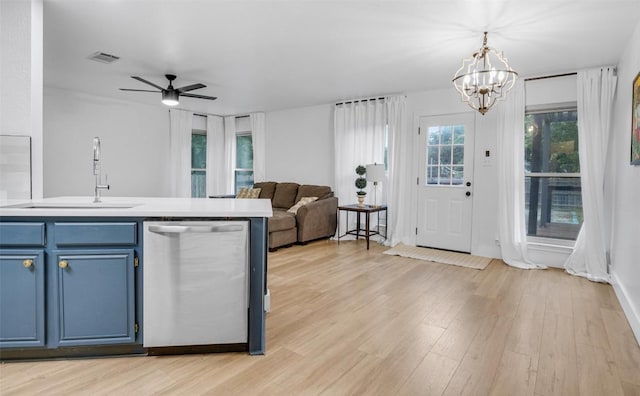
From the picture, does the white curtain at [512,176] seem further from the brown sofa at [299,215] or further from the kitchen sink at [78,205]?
the kitchen sink at [78,205]

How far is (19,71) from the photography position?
250 centimetres

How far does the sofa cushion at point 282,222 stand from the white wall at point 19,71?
109 inches

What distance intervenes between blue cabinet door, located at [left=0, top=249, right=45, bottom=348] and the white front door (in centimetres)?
463

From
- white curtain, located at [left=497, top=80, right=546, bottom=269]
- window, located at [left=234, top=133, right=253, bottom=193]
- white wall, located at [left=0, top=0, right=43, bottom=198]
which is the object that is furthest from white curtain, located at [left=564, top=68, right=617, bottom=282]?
window, located at [left=234, top=133, right=253, bottom=193]

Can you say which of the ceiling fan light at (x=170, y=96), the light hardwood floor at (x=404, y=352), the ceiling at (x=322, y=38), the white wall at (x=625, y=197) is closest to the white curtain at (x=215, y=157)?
the ceiling at (x=322, y=38)

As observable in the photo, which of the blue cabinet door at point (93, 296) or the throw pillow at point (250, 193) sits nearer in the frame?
the blue cabinet door at point (93, 296)

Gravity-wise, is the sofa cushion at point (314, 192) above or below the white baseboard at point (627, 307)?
above

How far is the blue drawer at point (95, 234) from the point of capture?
6.29ft

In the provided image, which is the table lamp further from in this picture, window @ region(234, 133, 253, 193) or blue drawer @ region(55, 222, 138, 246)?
blue drawer @ region(55, 222, 138, 246)

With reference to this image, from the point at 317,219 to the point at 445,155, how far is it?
219cm

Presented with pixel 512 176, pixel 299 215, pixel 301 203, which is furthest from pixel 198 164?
pixel 512 176

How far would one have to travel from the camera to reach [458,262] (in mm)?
4473

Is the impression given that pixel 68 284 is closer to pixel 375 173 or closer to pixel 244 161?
pixel 375 173

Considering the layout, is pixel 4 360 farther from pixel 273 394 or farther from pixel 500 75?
pixel 500 75
